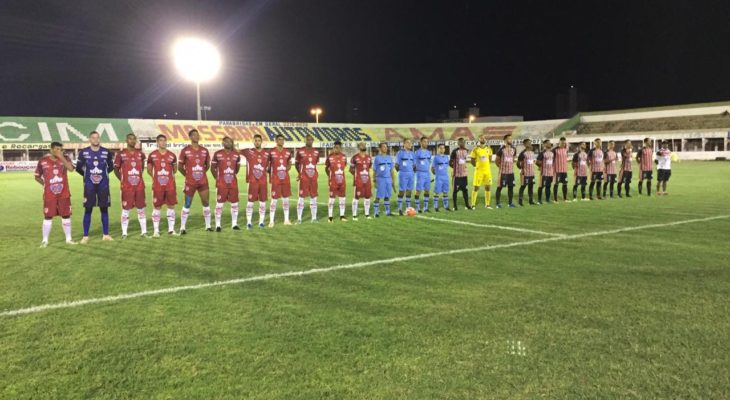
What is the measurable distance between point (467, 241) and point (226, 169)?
5411mm

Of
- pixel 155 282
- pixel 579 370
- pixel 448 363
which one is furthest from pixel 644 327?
pixel 155 282

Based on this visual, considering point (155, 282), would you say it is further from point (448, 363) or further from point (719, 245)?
point (719, 245)

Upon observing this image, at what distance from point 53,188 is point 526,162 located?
40.4ft

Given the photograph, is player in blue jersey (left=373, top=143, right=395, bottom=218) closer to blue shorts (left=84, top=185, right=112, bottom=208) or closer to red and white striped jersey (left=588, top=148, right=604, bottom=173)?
blue shorts (left=84, top=185, right=112, bottom=208)

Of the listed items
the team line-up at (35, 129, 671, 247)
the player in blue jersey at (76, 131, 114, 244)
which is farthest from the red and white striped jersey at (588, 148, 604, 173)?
the player in blue jersey at (76, 131, 114, 244)

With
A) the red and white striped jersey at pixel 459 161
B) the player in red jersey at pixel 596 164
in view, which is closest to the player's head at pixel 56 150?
the red and white striped jersey at pixel 459 161

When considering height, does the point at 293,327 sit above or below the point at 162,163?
below

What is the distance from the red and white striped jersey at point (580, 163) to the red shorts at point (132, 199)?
42.9 ft

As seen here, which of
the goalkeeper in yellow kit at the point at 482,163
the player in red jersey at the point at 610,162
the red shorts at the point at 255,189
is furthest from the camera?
the player in red jersey at the point at 610,162

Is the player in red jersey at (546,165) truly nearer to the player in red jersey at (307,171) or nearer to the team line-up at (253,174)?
the team line-up at (253,174)

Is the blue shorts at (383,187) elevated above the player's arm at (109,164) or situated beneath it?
situated beneath

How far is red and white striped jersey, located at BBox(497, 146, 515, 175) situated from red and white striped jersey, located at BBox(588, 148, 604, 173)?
12.9 feet

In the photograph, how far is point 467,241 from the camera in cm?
895

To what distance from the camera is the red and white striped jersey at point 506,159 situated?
47.6ft
